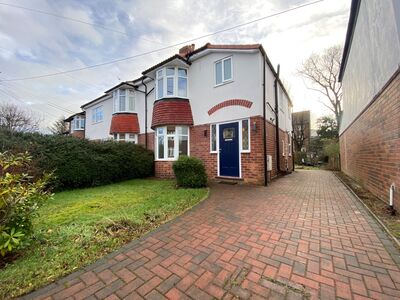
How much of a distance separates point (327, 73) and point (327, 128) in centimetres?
932

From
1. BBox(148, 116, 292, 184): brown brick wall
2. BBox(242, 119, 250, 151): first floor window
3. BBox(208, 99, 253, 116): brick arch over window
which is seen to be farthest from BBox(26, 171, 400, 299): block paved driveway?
BBox(208, 99, 253, 116): brick arch over window

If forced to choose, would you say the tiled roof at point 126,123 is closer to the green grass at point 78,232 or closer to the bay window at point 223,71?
the bay window at point 223,71

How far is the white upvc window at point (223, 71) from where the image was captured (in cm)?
907

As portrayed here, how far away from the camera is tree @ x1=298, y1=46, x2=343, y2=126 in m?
25.0

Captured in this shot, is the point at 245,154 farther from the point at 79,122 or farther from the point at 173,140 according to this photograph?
the point at 79,122

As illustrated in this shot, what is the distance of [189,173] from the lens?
761cm

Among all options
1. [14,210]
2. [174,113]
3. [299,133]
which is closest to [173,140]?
[174,113]

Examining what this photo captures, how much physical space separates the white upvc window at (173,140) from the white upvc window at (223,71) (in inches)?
119

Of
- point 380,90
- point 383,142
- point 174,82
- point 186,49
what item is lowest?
point 383,142

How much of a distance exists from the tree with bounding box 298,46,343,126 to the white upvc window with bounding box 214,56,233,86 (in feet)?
74.1

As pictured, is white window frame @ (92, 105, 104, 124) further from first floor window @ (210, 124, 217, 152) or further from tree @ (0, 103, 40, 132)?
first floor window @ (210, 124, 217, 152)

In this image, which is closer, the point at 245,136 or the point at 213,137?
the point at 245,136

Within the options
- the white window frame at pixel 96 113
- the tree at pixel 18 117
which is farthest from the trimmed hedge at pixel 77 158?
the tree at pixel 18 117

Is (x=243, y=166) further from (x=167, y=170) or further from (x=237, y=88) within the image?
(x=167, y=170)
